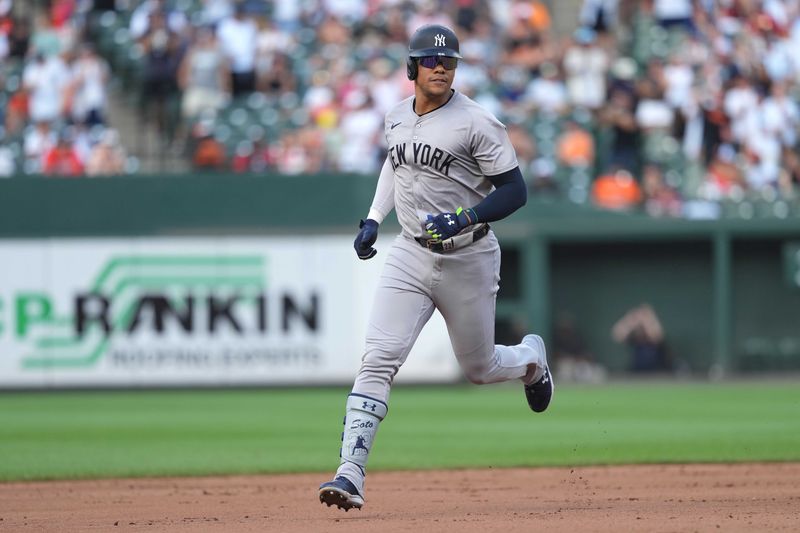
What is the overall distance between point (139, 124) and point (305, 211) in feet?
7.91

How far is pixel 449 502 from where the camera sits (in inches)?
275

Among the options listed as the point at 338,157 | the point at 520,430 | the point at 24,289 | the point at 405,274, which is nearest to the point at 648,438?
the point at 520,430

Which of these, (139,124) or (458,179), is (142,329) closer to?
(139,124)

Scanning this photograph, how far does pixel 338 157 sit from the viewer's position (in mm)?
16312

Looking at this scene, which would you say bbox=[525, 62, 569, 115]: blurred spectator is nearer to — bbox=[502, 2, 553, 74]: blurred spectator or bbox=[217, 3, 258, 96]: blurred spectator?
bbox=[502, 2, 553, 74]: blurred spectator

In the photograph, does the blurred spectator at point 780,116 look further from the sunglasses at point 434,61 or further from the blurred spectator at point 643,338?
the sunglasses at point 434,61

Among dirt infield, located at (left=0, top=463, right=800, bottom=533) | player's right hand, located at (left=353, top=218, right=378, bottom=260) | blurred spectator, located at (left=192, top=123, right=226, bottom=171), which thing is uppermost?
blurred spectator, located at (left=192, top=123, right=226, bottom=171)

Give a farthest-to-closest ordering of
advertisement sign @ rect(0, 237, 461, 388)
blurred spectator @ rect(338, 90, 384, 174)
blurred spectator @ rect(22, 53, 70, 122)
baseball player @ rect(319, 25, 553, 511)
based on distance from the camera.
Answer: blurred spectator @ rect(22, 53, 70, 122) → blurred spectator @ rect(338, 90, 384, 174) → advertisement sign @ rect(0, 237, 461, 388) → baseball player @ rect(319, 25, 553, 511)

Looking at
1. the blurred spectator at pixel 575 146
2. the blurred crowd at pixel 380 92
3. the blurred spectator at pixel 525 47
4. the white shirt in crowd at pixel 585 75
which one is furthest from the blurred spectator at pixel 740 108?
the blurred spectator at pixel 525 47

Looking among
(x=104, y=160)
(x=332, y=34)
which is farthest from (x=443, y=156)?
(x=332, y=34)

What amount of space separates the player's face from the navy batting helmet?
0.10 ft

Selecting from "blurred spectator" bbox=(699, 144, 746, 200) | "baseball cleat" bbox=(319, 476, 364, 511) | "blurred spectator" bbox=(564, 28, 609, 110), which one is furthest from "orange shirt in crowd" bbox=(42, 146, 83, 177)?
"baseball cleat" bbox=(319, 476, 364, 511)

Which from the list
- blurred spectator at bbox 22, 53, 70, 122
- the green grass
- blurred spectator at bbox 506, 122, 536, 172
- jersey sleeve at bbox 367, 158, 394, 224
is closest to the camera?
jersey sleeve at bbox 367, 158, 394, 224

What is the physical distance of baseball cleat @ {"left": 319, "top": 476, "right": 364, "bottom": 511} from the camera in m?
5.62
